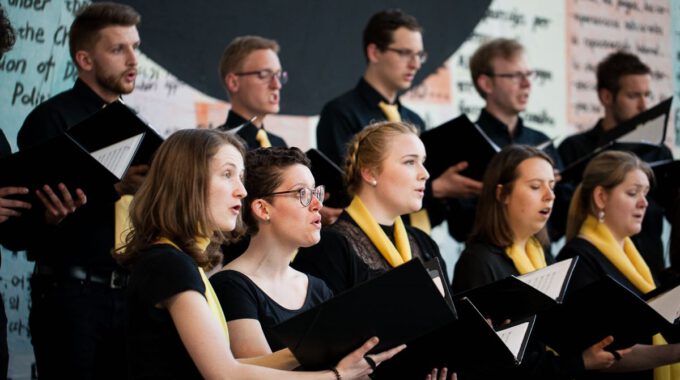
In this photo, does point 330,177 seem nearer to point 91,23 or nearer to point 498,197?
point 498,197

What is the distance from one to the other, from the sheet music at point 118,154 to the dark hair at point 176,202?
67 cm

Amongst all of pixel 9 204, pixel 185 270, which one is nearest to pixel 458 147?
pixel 9 204

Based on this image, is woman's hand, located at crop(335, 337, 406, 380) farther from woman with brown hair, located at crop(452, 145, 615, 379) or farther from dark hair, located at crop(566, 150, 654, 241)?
dark hair, located at crop(566, 150, 654, 241)

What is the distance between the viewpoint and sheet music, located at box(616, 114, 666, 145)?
17.5 ft

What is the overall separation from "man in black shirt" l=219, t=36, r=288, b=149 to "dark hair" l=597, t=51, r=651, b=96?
7.58ft

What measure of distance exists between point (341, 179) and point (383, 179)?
0.30m

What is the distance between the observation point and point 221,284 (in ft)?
10.5

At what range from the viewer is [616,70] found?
628 cm

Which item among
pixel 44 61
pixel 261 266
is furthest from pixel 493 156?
pixel 44 61

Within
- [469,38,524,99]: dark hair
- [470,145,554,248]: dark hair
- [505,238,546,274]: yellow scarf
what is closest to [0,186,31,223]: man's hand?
[470,145,554,248]: dark hair

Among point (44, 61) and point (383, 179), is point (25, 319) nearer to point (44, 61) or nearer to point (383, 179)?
point (44, 61)

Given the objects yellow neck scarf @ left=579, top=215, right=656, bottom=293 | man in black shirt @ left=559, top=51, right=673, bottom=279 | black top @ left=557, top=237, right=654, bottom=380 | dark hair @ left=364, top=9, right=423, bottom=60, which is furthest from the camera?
man in black shirt @ left=559, top=51, right=673, bottom=279

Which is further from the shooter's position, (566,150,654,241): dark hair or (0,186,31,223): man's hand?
(566,150,654,241): dark hair

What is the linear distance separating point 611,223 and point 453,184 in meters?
0.75
